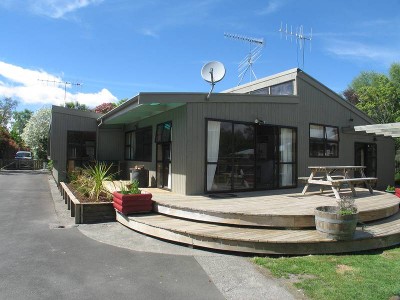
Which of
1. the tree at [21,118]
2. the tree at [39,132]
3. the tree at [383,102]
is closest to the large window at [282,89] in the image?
the tree at [383,102]

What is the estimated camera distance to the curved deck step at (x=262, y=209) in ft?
18.9

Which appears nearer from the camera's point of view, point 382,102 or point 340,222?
point 340,222

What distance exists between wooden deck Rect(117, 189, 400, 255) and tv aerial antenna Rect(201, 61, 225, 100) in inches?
113

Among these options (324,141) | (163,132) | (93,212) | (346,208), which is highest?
(163,132)

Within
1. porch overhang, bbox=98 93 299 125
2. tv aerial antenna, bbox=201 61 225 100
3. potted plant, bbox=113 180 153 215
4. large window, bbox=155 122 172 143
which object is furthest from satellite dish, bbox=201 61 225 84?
potted plant, bbox=113 180 153 215

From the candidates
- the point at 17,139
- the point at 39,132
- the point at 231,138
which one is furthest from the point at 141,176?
the point at 17,139

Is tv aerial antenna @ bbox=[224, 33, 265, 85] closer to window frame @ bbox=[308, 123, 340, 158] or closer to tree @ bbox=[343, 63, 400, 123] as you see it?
window frame @ bbox=[308, 123, 340, 158]

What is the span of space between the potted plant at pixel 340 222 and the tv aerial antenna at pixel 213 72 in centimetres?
412

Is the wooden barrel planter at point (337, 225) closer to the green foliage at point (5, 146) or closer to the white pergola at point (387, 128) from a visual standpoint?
the white pergola at point (387, 128)

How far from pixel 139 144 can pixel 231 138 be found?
14.7 ft

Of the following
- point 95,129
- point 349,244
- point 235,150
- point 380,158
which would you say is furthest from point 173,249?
point 380,158

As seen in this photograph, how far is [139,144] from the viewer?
12242mm

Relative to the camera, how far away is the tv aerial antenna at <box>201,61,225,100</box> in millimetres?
7951

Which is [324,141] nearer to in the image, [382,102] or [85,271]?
[85,271]
